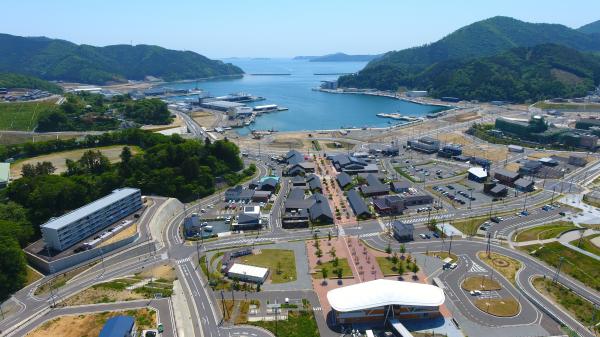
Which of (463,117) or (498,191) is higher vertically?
(463,117)

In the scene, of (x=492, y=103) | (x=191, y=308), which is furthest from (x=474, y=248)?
(x=492, y=103)

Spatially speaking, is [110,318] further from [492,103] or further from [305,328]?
[492,103]

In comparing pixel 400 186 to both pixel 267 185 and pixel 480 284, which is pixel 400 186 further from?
pixel 480 284

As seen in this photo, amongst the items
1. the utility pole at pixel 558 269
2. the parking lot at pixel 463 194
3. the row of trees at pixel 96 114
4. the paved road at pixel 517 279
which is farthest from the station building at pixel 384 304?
the row of trees at pixel 96 114

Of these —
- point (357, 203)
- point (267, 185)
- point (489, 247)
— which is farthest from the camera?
point (267, 185)

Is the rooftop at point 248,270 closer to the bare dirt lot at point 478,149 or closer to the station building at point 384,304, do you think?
the station building at point 384,304

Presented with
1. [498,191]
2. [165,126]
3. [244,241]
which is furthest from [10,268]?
[165,126]

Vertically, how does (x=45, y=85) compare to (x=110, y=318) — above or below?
above
